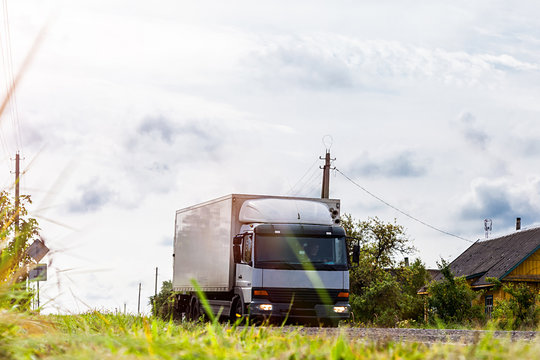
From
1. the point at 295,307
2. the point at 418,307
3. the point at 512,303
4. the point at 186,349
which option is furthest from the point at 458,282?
the point at 186,349

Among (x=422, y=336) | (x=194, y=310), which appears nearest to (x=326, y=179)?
(x=194, y=310)

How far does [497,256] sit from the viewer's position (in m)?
48.1

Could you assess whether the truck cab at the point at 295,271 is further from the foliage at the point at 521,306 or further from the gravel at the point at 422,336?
the foliage at the point at 521,306

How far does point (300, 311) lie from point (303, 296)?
1.25 feet

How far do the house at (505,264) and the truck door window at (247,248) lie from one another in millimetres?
24493

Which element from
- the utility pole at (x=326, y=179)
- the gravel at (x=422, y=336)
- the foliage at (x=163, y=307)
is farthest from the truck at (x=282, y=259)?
the utility pole at (x=326, y=179)

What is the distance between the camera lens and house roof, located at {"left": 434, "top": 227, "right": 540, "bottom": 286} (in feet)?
145

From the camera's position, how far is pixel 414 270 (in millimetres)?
49344

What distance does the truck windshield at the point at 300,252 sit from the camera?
728 inches

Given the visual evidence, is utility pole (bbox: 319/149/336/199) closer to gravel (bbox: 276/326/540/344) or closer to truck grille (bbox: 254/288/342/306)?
truck grille (bbox: 254/288/342/306)

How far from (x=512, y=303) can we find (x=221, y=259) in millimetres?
13598

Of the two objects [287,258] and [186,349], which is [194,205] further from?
[186,349]

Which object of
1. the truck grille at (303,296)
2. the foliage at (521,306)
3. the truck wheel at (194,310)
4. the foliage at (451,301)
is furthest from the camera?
the foliage at (451,301)

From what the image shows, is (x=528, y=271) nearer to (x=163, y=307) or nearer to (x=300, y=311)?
(x=163, y=307)
